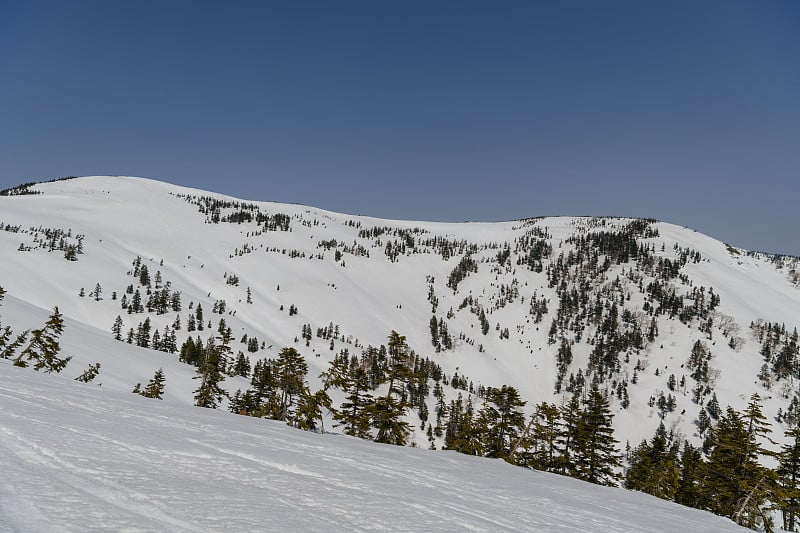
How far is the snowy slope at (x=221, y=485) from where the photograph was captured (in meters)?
3.35

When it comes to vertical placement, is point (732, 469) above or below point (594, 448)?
above

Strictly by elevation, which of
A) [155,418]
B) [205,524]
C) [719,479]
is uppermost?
[205,524]

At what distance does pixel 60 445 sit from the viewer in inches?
185

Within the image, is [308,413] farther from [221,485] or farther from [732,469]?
[732,469]

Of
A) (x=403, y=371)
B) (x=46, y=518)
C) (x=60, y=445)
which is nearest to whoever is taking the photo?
(x=46, y=518)

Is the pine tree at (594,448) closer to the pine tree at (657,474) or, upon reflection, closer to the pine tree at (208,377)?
the pine tree at (657,474)

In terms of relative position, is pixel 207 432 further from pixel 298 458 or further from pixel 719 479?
pixel 719 479

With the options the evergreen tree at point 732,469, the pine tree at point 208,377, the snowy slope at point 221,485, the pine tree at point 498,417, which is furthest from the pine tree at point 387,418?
the evergreen tree at point 732,469

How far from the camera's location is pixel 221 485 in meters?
4.71

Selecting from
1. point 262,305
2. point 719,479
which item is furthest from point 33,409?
point 262,305

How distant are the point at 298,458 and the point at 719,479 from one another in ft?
138

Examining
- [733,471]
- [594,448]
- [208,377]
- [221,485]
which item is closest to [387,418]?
[221,485]

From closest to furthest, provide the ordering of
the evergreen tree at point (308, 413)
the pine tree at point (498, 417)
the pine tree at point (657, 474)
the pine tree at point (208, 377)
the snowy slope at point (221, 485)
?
the snowy slope at point (221, 485) < the evergreen tree at point (308, 413) < the pine tree at point (657, 474) < the pine tree at point (208, 377) < the pine tree at point (498, 417)

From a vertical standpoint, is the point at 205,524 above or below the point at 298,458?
above
